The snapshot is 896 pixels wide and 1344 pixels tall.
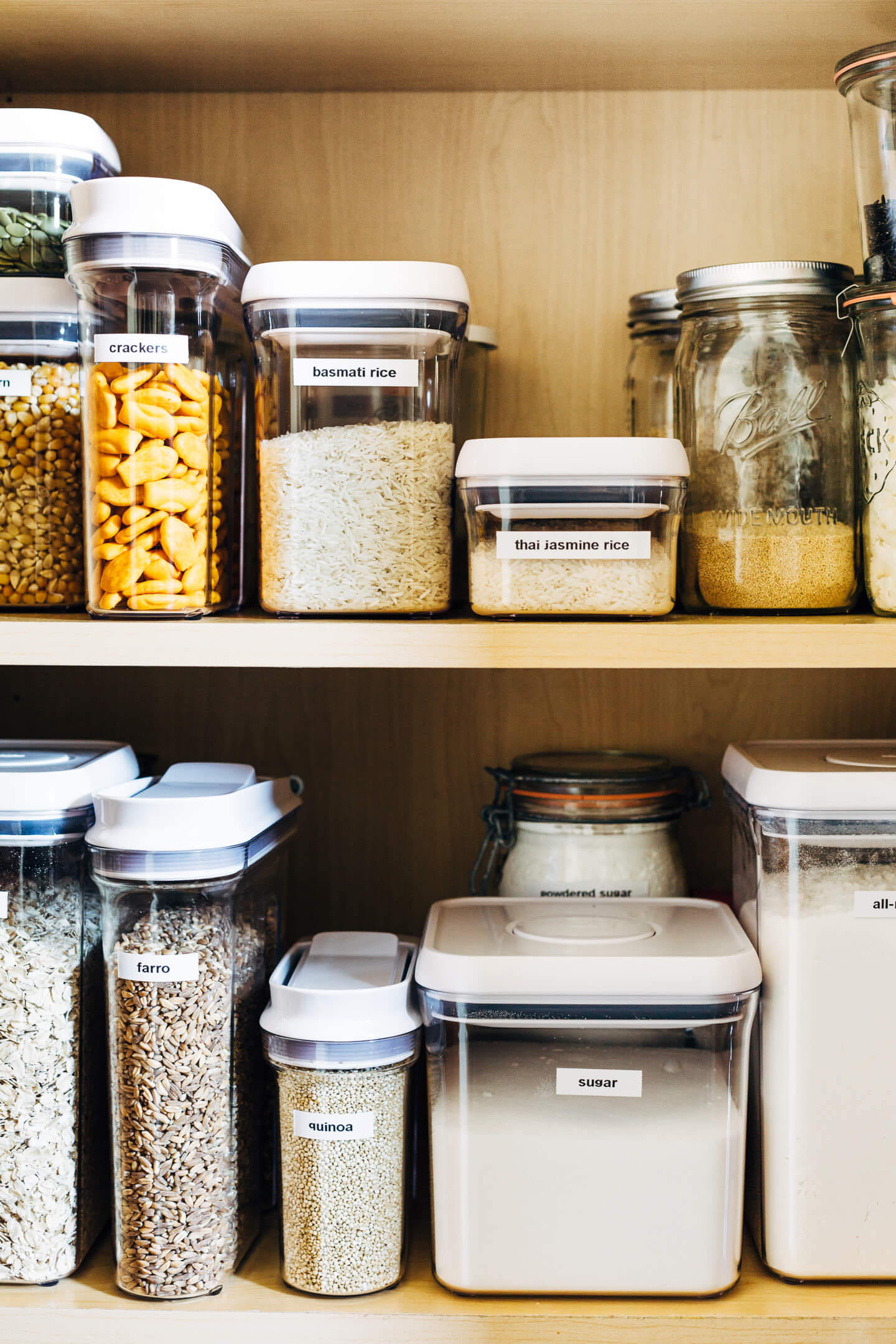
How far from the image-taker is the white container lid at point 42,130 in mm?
955

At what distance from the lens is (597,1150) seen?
0.87m

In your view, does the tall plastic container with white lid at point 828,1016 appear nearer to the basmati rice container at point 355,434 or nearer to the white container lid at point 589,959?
the white container lid at point 589,959

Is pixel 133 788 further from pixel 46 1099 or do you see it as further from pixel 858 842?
pixel 858 842

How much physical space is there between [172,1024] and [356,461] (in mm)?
466

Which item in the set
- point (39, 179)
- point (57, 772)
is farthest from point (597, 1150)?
point (39, 179)

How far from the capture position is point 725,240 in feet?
3.87

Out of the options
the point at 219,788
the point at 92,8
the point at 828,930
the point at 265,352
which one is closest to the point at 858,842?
the point at 828,930

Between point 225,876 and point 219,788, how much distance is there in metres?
0.10

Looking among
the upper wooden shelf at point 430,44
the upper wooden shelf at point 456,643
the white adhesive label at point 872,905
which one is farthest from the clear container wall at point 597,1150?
the upper wooden shelf at point 430,44

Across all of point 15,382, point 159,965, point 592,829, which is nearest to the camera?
point 159,965

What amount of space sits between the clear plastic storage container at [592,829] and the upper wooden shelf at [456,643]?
0.22 metres

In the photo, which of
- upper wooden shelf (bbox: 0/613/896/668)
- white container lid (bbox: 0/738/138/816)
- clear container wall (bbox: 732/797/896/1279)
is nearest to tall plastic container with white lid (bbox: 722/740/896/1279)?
clear container wall (bbox: 732/797/896/1279)

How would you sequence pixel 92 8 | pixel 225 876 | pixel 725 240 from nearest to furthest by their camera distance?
pixel 225 876 < pixel 92 8 < pixel 725 240

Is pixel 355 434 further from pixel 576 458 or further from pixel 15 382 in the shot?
pixel 15 382
